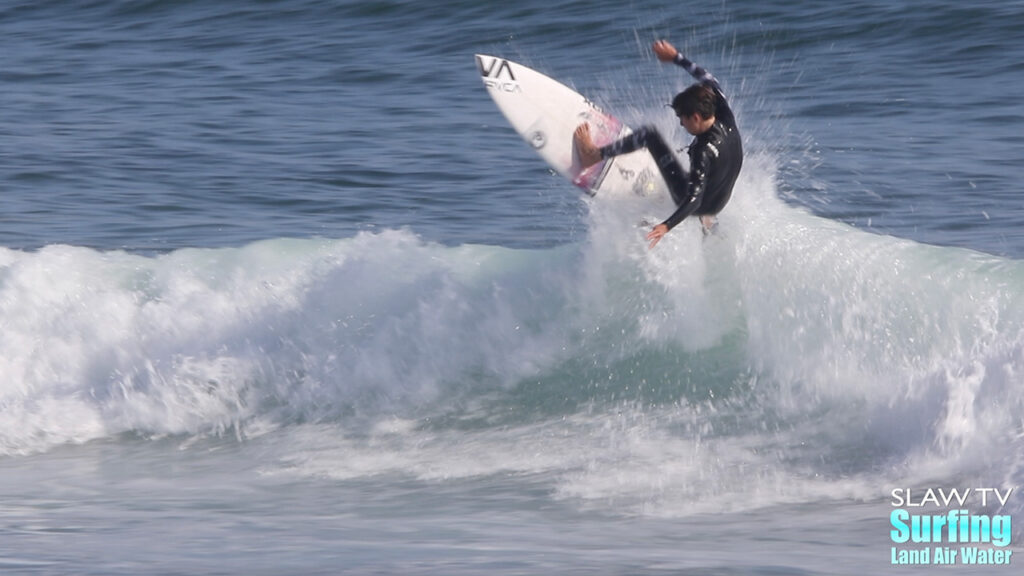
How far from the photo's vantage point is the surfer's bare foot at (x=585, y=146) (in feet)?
27.5

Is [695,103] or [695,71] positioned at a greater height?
[695,71]

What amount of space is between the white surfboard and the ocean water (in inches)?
7.4

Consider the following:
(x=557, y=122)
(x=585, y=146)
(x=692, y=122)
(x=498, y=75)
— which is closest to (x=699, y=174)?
(x=692, y=122)

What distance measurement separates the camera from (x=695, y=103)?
739cm

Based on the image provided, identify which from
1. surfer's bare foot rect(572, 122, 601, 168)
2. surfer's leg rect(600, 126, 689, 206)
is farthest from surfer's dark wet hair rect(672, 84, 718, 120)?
surfer's bare foot rect(572, 122, 601, 168)

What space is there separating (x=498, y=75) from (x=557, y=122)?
0.51 metres

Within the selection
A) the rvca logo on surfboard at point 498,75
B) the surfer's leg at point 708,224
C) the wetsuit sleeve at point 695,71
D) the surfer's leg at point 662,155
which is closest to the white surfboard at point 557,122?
the rvca logo on surfboard at point 498,75

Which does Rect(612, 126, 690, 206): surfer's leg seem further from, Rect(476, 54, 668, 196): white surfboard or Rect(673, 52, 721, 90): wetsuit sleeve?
Rect(673, 52, 721, 90): wetsuit sleeve

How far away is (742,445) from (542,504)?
51.8 inches

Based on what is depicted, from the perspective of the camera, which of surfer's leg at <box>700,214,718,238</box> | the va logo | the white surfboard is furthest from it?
the va logo

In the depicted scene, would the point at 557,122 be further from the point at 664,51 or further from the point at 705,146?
the point at 705,146

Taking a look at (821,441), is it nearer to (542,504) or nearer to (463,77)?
(542,504)

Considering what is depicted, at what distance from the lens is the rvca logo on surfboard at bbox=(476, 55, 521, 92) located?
28.7 ft

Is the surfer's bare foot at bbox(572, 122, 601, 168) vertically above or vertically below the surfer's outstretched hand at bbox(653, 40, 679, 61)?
below
